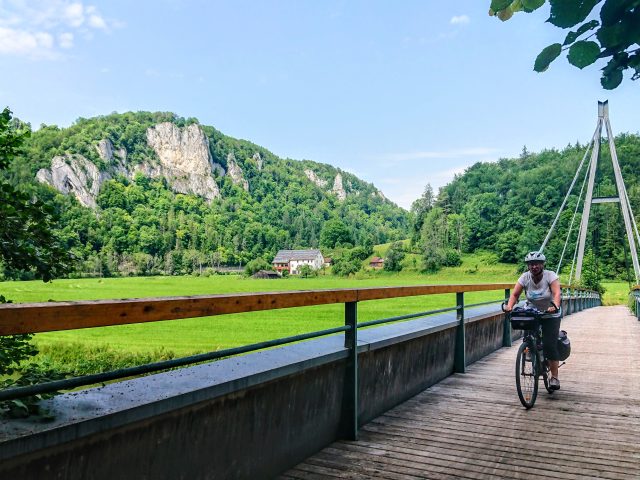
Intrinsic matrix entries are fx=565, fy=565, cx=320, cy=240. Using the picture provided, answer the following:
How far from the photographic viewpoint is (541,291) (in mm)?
6125

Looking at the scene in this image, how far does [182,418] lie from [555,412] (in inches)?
162

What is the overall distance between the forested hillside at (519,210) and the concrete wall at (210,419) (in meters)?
101

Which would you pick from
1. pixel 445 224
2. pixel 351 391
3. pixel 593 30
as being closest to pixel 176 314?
pixel 593 30

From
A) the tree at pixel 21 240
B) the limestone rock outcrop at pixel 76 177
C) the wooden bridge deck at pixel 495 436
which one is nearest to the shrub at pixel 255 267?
the limestone rock outcrop at pixel 76 177

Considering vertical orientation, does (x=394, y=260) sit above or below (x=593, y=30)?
above

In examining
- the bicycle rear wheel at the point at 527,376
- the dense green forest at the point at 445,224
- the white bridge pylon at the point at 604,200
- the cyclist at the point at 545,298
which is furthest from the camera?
the dense green forest at the point at 445,224

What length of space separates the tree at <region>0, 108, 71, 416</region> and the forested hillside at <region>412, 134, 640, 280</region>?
101722 mm

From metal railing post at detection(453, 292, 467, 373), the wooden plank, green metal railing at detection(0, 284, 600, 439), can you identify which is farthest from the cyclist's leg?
the wooden plank

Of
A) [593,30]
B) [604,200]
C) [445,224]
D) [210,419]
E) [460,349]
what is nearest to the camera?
[593,30]

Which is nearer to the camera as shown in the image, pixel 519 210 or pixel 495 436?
pixel 495 436

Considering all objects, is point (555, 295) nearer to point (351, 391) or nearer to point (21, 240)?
point (351, 391)

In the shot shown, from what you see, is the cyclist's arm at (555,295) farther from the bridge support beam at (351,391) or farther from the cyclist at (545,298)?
the bridge support beam at (351,391)

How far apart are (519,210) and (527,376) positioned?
14389 centimetres

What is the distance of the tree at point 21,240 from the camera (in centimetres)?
414
